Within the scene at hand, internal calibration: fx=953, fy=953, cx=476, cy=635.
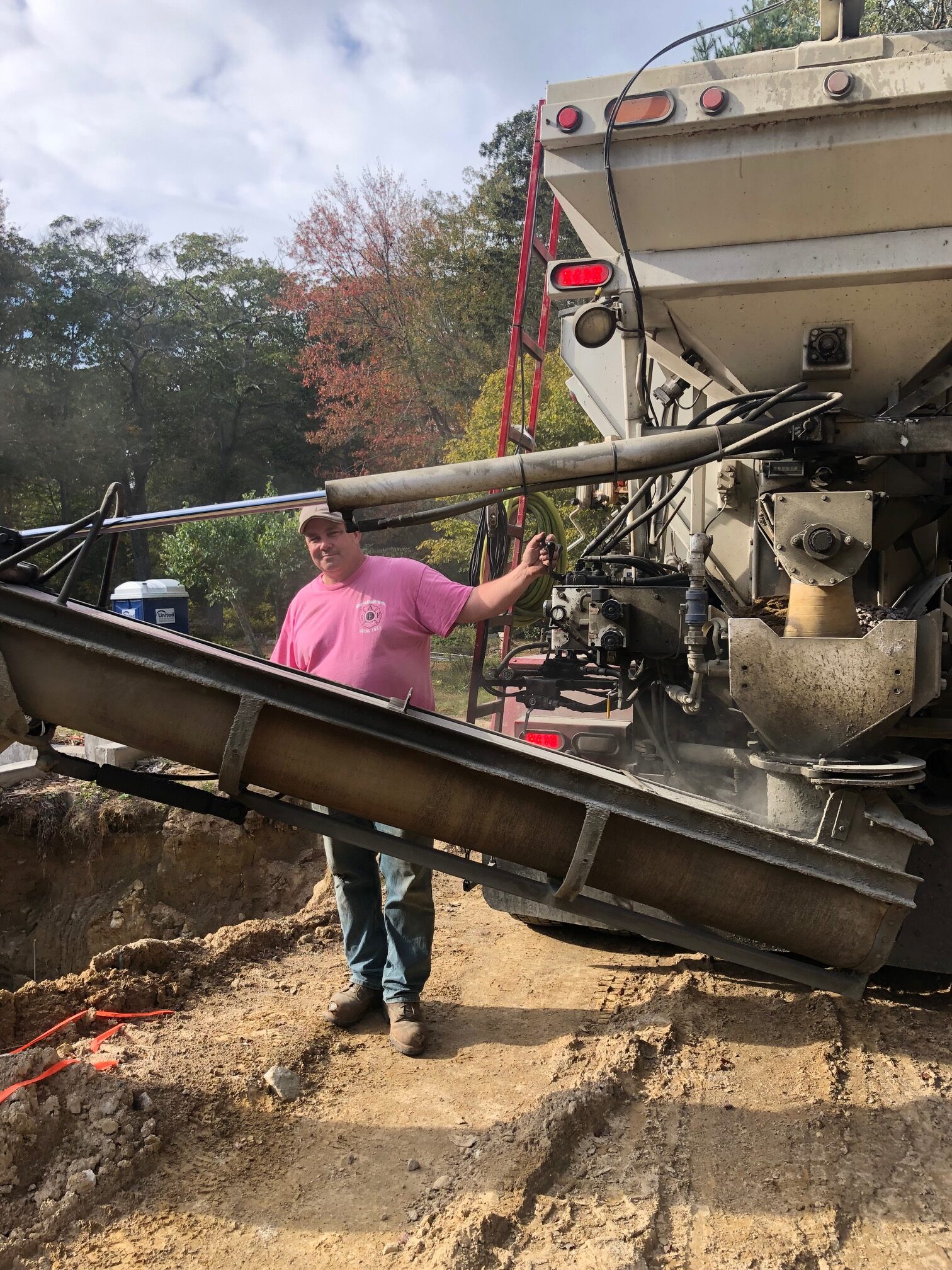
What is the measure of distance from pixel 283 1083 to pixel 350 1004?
1.63 ft

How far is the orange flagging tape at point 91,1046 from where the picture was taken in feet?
8.48

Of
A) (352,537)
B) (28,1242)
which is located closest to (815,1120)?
(28,1242)

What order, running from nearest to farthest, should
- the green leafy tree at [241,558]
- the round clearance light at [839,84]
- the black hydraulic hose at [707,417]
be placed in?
the round clearance light at [839,84] → the black hydraulic hose at [707,417] → the green leafy tree at [241,558]

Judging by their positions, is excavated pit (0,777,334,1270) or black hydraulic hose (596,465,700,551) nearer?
excavated pit (0,777,334,1270)

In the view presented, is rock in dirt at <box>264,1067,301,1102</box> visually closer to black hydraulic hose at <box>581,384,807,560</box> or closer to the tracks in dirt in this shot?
the tracks in dirt

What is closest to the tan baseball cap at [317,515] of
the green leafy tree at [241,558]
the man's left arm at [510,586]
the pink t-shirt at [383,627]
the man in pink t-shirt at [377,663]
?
the man in pink t-shirt at [377,663]

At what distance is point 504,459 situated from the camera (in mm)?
2811

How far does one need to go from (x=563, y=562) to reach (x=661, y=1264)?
14.0 ft

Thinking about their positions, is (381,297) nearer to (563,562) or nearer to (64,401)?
(64,401)

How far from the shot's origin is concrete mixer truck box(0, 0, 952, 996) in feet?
8.27

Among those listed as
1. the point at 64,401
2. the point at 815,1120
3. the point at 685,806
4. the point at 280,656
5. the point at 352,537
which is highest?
the point at 64,401

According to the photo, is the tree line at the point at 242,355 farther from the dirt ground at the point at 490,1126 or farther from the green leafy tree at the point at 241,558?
the dirt ground at the point at 490,1126

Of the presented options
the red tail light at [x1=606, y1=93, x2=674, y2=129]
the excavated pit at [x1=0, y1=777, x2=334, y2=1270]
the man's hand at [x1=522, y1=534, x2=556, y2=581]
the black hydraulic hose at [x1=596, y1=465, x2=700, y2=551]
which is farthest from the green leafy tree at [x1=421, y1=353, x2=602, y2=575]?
the man's hand at [x1=522, y1=534, x2=556, y2=581]

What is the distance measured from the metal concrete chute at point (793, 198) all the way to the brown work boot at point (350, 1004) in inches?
106
